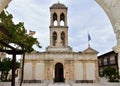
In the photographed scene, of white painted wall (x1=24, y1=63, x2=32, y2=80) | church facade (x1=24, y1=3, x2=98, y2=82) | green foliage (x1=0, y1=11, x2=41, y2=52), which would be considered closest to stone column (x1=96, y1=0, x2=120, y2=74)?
green foliage (x1=0, y1=11, x2=41, y2=52)

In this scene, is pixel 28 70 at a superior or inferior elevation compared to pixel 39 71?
superior

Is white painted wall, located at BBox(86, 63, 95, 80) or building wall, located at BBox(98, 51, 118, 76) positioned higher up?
building wall, located at BBox(98, 51, 118, 76)

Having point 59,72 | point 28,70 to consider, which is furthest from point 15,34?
point 59,72

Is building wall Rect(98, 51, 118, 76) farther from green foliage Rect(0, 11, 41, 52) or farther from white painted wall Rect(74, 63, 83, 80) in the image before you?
green foliage Rect(0, 11, 41, 52)

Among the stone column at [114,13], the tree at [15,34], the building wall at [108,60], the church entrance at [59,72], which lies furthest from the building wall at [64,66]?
the stone column at [114,13]

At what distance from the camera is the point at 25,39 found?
35.6ft

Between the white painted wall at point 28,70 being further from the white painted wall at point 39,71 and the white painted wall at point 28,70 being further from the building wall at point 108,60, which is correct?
the building wall at point 108,60

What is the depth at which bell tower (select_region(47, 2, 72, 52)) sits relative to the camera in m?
31.5

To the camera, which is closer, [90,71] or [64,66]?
[64,66]

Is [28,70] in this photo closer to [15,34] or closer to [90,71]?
[90,71]

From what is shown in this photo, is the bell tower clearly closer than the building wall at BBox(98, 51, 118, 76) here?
Yes

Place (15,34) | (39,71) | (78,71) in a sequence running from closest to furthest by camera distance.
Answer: (15,34) → (39,71) → (78,71)

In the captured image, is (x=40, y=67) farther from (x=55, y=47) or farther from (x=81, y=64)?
(x=81, y=64)

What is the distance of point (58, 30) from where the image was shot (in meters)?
32.2
